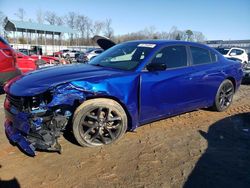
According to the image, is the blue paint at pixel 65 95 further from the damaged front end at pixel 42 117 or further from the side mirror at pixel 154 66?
the side mirror at pixel 154 66

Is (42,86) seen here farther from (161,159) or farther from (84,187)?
(161,159)

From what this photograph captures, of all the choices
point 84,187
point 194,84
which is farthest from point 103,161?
point 194,84

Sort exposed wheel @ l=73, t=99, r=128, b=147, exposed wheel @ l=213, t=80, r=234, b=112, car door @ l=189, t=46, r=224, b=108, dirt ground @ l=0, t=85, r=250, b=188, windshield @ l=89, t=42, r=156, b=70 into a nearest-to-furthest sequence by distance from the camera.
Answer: dirt ground @ l=0, t=85, r=250, b=188
exposed wheel @ l=73, t=99, r=128, b=147
windshield @ l=89, t=42, r=156, b=70
car door @ l=189, t=46, r=224, b=108
exposed wheel @ l=213, t=80, r=234, b=112

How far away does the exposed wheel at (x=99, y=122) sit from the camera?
4188 mm

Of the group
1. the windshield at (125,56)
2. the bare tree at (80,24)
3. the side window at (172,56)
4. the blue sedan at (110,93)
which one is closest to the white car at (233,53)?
the blue sedan at (110,93)

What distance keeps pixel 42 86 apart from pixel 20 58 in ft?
25.8

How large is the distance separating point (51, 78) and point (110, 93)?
0.87 metres

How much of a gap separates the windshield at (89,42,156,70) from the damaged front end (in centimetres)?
118

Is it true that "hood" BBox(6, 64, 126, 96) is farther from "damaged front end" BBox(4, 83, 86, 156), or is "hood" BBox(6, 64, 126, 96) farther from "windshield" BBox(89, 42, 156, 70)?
"windshield" BBox(89, 42, 156, 70)

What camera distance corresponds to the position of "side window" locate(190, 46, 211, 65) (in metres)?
5.66

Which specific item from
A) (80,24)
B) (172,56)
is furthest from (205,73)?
(80,24)

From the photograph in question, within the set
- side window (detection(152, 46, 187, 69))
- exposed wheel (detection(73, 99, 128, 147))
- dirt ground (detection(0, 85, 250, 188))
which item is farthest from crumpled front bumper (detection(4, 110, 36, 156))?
side window (detection(152, 46, 187, 69))

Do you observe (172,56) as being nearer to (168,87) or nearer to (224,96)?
(168,87)

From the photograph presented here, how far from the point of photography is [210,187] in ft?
10.7
